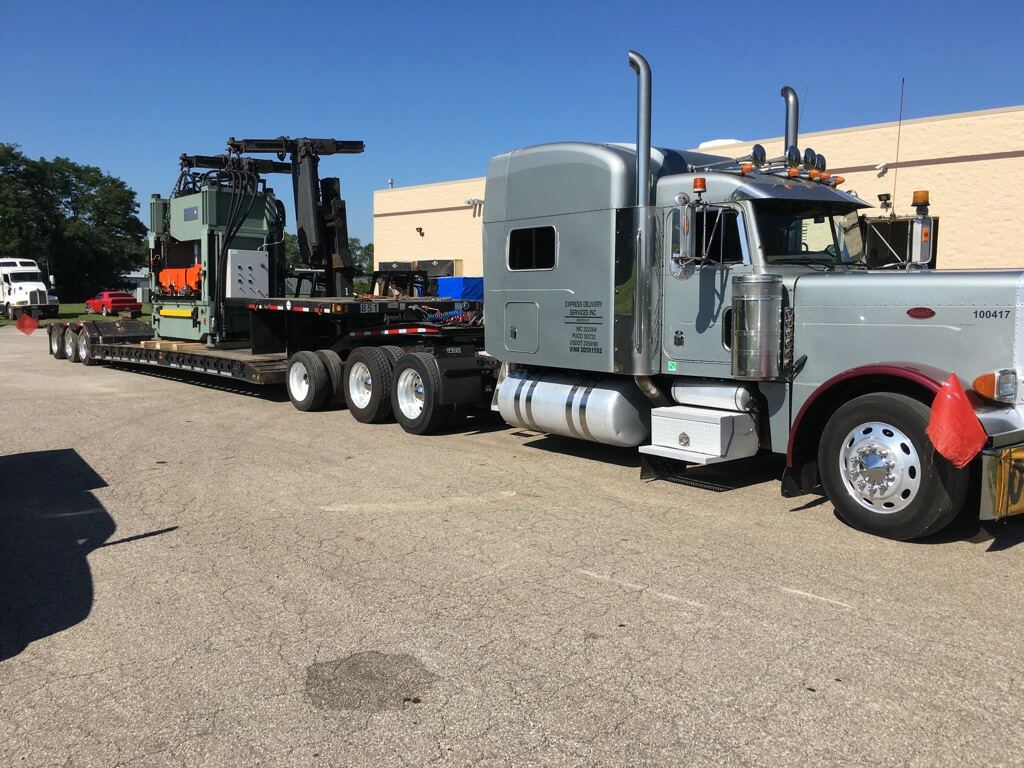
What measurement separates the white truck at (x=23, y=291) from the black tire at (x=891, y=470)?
44458 mm

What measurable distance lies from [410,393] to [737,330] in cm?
498

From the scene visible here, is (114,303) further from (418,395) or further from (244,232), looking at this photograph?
(418,395)

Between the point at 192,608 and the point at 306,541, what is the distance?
1293mm

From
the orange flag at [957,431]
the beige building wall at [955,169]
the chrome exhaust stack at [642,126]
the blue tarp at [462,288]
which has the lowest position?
the orange flag at [957,431]

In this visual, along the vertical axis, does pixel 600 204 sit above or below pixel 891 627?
above

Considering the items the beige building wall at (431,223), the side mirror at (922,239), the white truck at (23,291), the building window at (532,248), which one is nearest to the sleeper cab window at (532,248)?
the building window at (532,248)

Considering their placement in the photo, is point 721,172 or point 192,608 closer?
point 192,608

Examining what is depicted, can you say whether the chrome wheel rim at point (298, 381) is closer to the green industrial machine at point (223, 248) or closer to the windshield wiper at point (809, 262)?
the green industrial machine at point (223, 248)

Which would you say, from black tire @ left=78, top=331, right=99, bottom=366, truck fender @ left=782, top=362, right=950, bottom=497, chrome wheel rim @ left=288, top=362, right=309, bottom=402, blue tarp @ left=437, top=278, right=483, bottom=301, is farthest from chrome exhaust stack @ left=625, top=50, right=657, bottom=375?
black tire @ left=78, top=331, right=99, bottom=366

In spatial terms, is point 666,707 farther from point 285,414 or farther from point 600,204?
point 285,414

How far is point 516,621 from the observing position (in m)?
4.58

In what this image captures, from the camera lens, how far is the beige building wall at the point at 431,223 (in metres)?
34.8

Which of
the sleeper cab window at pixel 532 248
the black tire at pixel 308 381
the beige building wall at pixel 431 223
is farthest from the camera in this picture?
the beige building wall at pixel 431 223

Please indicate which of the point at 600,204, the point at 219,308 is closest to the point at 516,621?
the point at 600,204
